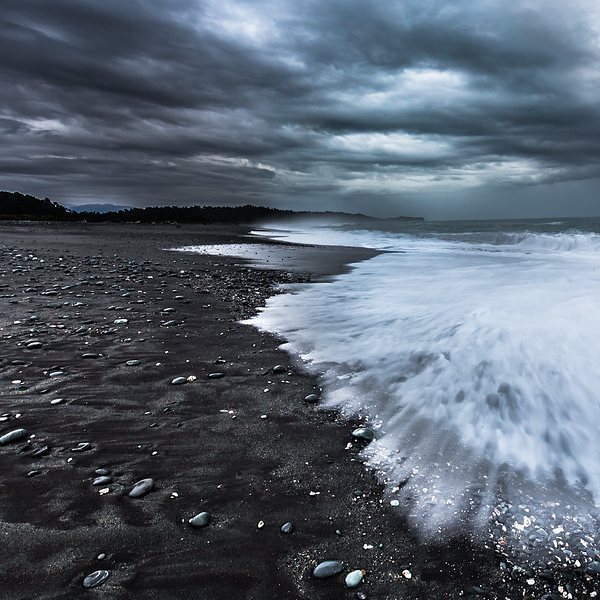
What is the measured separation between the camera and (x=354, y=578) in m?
2.13

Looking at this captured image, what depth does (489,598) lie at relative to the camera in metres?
2.04

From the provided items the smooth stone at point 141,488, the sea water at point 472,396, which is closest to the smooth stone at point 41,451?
the smooth stone at point 141,488

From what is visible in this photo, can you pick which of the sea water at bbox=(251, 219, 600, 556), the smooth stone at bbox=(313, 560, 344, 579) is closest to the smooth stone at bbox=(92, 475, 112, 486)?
the smooth stone at bbox=(313, 560, 344, 579)

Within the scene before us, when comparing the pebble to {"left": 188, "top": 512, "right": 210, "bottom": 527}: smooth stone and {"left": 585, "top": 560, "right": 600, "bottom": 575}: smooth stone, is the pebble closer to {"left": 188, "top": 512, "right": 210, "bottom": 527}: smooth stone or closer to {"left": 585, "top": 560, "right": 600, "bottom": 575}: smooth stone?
{"left": 188, "top": 512, "right": 210, "bottom": 527}: smooth stone

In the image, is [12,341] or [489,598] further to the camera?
[12,341]

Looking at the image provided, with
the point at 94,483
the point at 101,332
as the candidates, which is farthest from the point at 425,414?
the point at 101,332

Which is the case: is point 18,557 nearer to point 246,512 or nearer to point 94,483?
point 94,483

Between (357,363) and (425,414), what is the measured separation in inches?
55.6

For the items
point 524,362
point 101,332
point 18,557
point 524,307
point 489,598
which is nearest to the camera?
point 489,598

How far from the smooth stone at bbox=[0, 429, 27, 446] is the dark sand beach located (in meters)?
0.05

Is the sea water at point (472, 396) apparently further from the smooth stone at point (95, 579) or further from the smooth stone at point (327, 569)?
the smooth stone at point (95, 579)

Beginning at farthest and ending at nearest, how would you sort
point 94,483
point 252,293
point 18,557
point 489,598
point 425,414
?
point 252,293, point 425,414, point 94,483, point 18,557, point 489,598

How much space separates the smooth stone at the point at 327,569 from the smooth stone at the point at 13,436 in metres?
2.61

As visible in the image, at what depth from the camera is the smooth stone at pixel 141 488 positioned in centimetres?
273
